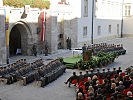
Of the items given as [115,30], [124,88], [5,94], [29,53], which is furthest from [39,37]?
[115,30]

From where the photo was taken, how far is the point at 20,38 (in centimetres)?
2966

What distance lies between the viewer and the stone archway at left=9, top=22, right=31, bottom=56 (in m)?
28.1

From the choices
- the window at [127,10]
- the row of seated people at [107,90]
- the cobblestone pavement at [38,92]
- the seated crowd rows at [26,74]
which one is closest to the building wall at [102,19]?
the window at [127,10]

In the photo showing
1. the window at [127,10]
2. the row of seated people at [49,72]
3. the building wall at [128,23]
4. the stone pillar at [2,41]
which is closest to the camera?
the row of seated people at [49,72]

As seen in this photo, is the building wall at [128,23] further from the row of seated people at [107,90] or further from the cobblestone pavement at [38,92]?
the row of seated people at [107,90]

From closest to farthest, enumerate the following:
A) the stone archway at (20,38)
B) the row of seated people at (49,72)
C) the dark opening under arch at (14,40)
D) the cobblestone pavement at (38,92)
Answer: the cobblestone pavement at (38,92) < the row of seated people at (49,72) < the stone archway at (20,38) < the dark opening under arch at (14,40)

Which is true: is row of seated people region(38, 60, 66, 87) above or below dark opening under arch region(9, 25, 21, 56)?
below

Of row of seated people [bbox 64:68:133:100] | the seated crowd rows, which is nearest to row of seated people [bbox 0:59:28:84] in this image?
the seated crowd rows

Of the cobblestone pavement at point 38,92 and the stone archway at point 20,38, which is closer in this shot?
the cobblestone pavement at point 38,92

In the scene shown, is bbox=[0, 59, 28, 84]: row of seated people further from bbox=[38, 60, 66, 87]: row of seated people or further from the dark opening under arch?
the dark opening under arch

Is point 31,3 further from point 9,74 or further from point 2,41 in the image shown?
point 9,74

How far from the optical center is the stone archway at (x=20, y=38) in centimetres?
2809

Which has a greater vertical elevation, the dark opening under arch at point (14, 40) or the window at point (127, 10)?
the window at point (127, 10)

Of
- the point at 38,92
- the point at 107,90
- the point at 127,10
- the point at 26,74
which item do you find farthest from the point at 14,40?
the point at 127,10
